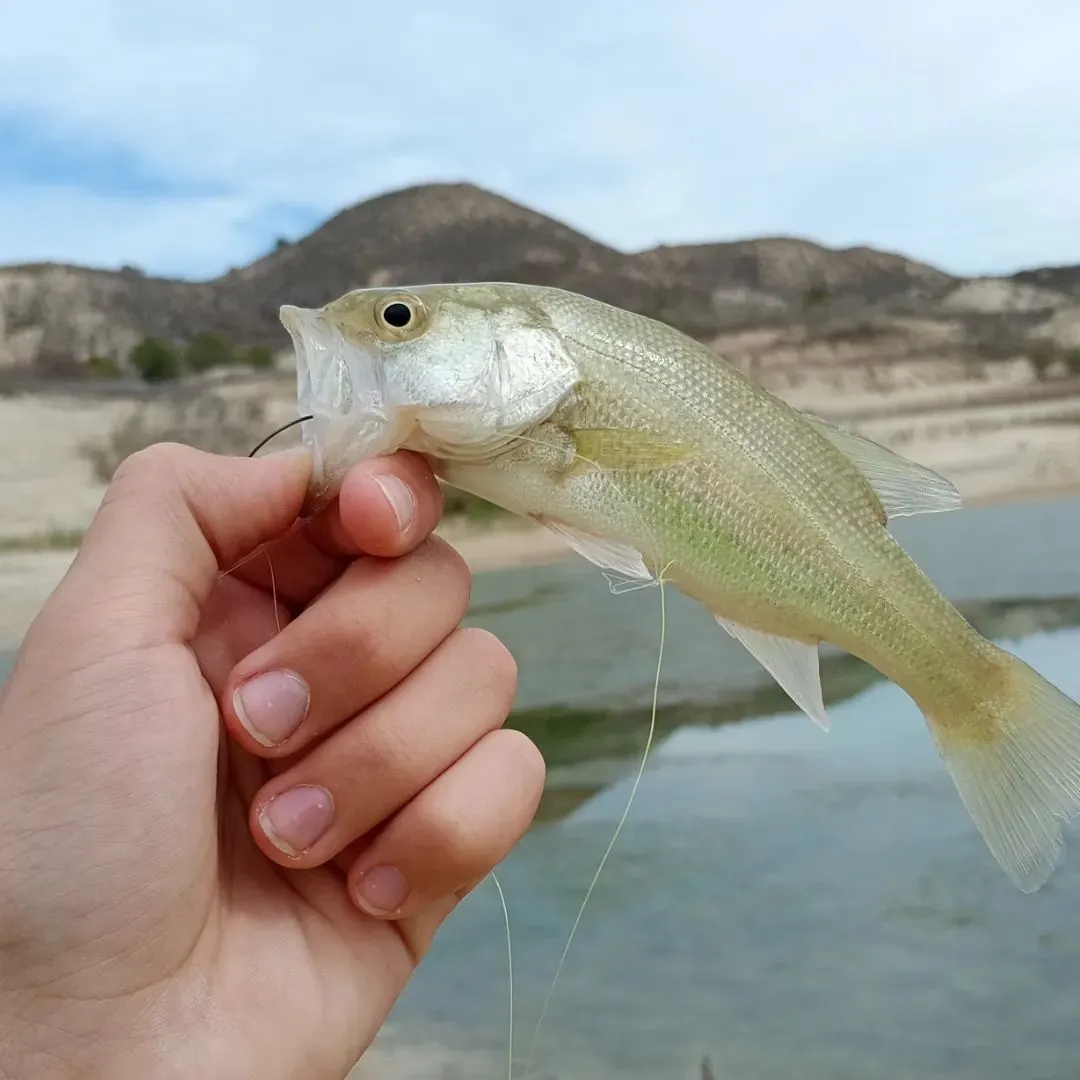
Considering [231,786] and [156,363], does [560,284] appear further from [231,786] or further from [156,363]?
[231,786]

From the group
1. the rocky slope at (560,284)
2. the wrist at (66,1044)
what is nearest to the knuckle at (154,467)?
the wrist at (66,1044)

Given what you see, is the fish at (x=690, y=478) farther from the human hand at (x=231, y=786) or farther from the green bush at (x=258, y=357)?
the green bush at (x=258, y=357)

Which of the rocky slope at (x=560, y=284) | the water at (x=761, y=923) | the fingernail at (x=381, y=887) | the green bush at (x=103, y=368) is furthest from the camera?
the rocky slope at (x=560, y=284)

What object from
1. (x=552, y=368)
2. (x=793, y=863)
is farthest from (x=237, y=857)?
(x=793, y=863)

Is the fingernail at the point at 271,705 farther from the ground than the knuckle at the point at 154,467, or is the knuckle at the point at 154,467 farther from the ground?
the knuckle at the point at 154,467

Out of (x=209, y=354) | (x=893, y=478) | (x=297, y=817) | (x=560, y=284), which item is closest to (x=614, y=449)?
(x=893, y=478)

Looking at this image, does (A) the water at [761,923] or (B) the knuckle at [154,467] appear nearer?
(B) the knuckle at [154,467]

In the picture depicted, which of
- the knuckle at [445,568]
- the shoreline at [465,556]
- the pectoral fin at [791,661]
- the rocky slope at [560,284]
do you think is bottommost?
the shoreline at [465,556]

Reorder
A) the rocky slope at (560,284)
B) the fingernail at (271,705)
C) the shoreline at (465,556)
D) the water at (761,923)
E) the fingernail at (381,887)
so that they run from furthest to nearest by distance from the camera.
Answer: the rocky slope at (560,284), the shoreline at (465,556), the water at (761,923), the fingernail at (381,887), the fingernail at (271,705)
